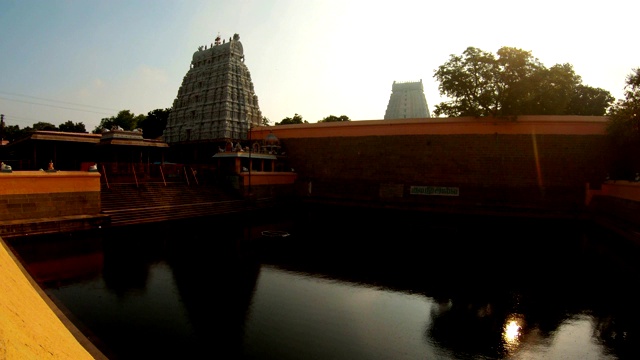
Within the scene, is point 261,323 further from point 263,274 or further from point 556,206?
point 556,206

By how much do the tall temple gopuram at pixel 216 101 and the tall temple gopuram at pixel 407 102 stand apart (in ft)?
89.8

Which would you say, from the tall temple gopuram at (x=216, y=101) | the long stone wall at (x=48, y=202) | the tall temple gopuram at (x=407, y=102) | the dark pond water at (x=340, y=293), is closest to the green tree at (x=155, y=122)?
the tall temple gopuram at (x=216, y=101)

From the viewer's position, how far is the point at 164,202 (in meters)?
17.2

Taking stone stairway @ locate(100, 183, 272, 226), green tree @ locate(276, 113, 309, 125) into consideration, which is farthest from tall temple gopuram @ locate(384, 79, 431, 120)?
stone stairway @ locate(100, 183, 272, 226)

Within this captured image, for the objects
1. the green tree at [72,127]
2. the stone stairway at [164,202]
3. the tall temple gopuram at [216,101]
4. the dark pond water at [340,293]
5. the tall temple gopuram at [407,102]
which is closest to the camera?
the dark pond water at [340,293]

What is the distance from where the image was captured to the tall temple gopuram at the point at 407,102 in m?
53.6

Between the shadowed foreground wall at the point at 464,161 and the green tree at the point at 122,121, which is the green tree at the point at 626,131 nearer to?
the shadowed foreground wall at the point at 464,161

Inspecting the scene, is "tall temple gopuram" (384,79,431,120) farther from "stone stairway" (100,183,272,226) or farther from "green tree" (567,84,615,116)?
"stone stairway" (100,183,272,226)

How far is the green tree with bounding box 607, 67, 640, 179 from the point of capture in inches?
630

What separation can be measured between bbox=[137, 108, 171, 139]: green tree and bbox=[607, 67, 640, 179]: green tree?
4290 centimetres

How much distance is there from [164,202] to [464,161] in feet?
54.6

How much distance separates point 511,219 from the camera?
1903 cm

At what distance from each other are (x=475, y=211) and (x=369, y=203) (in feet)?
20.7

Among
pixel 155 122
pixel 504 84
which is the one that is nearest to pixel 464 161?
pixel 504 84
